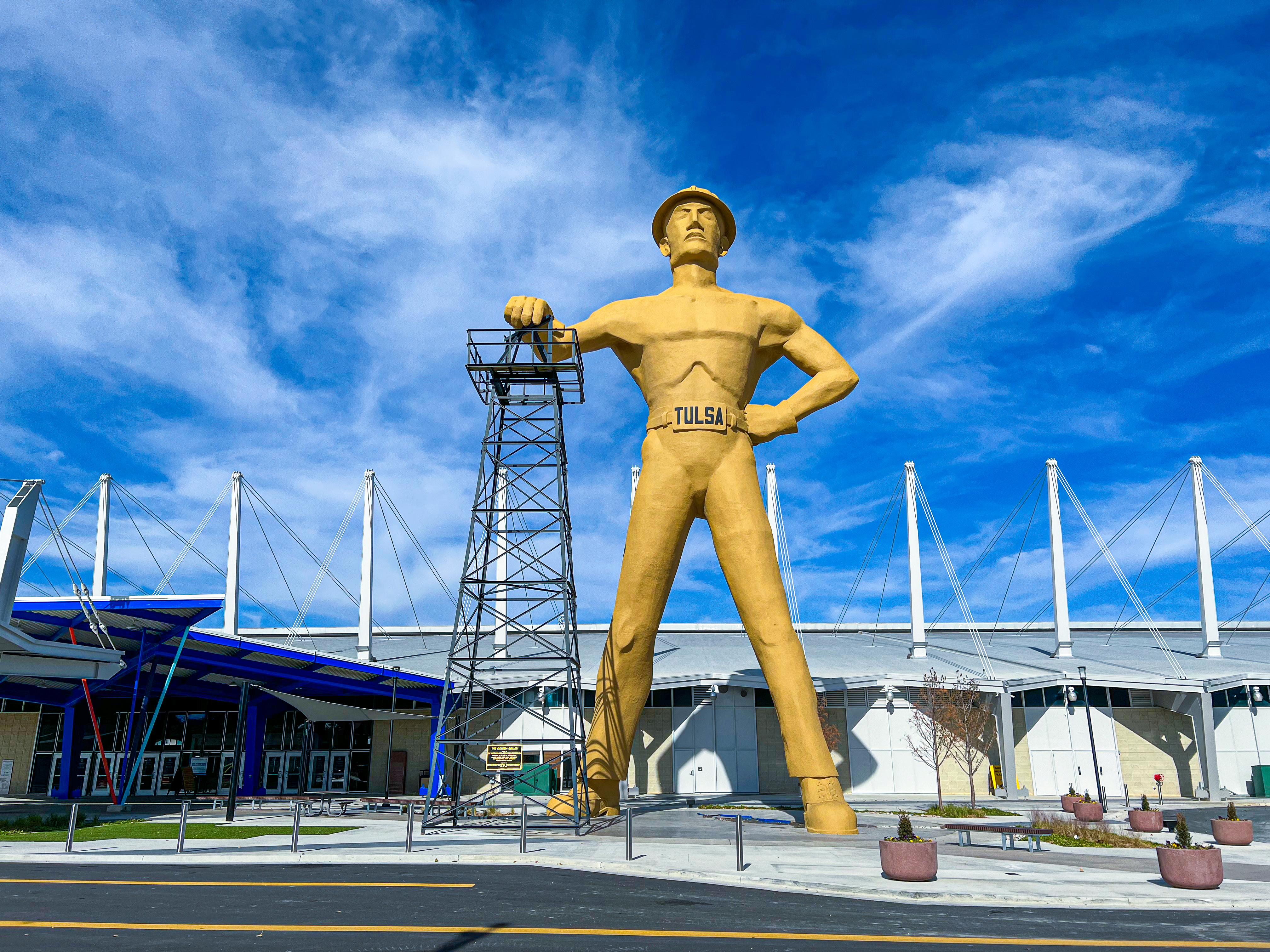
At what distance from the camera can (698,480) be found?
18.9m

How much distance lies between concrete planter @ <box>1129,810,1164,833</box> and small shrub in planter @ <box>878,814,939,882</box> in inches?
388

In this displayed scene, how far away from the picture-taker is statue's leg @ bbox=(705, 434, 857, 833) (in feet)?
58.1

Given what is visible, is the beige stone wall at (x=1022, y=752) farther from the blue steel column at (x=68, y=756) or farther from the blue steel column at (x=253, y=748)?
the blue steel column at (x=68, y=756)

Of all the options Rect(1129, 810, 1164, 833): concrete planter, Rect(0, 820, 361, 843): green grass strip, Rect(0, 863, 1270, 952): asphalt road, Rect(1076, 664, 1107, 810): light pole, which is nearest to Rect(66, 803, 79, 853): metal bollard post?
Rect(0, 820, 361, 843): green grass strip

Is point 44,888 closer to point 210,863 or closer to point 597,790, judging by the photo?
point 210,863

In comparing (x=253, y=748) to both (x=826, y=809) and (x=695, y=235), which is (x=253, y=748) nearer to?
(x=826, y=809)

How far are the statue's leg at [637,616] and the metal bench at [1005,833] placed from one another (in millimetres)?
6792

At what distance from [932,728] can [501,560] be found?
54.1ft

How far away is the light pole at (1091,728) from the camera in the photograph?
28.1 meters

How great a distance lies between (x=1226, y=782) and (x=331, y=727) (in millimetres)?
32253

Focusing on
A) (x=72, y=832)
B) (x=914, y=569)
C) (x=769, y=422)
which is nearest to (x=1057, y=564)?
(x=914, y=569)

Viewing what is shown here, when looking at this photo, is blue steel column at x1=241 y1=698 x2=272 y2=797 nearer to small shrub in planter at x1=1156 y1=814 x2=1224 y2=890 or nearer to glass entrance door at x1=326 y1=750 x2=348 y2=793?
glass entrance door at x1=326 y1=750 x2=348 y2=793

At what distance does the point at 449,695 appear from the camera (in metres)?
30.1

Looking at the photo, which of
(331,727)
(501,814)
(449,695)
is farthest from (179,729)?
(501,814)
